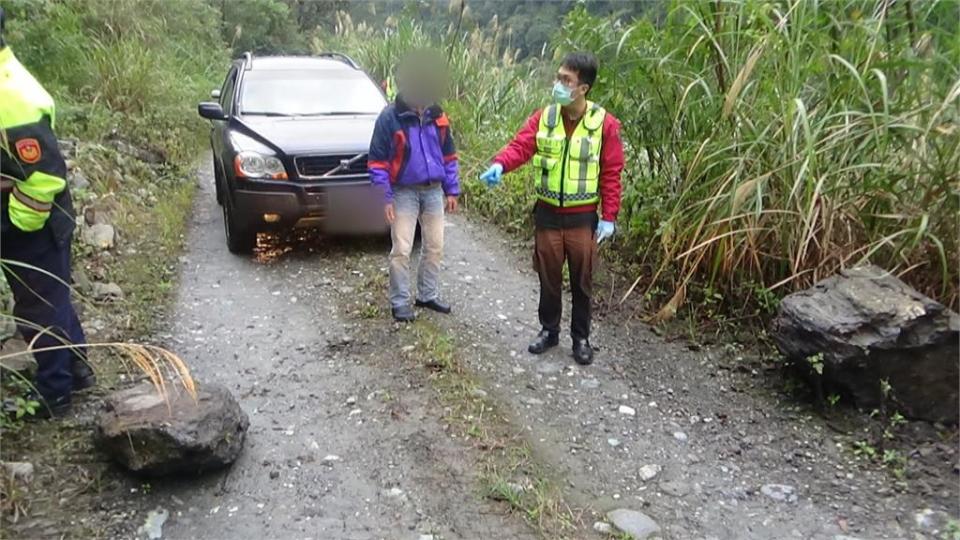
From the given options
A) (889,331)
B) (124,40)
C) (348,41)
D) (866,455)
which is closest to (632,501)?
(866,455)

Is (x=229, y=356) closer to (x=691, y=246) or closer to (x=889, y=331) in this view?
(x=691, y=246)

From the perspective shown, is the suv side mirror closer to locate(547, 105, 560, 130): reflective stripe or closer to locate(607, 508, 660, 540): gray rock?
locate(547, 105, 560, 130): reflective stripe

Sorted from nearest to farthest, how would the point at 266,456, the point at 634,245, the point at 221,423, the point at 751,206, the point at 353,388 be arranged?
1. the point at 221,423
2. the point at 266,456
3. the point at 353,388
4. the point at 751,206
5. the point at 634,245

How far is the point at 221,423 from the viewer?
320cm

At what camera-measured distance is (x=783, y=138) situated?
424cm

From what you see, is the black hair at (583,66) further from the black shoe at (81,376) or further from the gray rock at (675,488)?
the black shoe at (81,376)

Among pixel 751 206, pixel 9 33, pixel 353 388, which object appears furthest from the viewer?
pixel 9 33

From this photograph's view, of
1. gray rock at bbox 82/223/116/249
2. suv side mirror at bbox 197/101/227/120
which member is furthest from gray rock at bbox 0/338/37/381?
suv side mirror at bbox 197/101/227/120

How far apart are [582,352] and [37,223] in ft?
9.62

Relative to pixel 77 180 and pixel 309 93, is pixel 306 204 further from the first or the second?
pixel 77 180

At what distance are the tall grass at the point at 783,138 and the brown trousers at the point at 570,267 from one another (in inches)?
27.8

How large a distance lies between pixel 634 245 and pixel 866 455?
238cm

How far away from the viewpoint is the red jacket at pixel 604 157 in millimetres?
4055

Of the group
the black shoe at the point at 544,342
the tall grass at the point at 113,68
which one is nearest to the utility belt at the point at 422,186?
the black shoe at the point at 544,342
